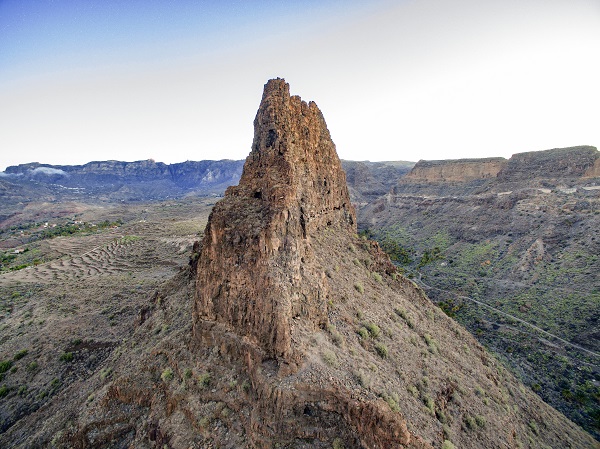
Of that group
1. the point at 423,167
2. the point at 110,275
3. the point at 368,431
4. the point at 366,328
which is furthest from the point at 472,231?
the point at 110,275

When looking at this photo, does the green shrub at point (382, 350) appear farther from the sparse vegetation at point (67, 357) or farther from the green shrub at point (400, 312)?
the sparse vegetation at point (67, 357)

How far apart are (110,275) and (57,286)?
763 cm

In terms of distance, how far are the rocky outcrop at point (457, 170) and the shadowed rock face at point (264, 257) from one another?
11068 centimetres

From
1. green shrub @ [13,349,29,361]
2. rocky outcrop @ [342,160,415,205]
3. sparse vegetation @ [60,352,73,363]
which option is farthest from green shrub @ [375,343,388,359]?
rocky outcrop @ [342,160,415,205]

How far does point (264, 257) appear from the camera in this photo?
49.8 feet

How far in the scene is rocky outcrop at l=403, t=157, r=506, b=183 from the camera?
109 meters

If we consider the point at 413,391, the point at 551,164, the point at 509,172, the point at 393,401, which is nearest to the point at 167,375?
the point at 393,401

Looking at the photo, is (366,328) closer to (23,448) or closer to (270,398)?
(270,398)

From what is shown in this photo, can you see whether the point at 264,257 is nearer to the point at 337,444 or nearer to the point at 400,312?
the point at 337,444

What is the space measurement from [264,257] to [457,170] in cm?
12546

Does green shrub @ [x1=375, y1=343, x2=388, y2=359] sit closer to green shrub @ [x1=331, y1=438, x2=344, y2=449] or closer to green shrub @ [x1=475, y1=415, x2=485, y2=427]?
green shrub @ [x1=331, y1=438, x2=344, y2=449]

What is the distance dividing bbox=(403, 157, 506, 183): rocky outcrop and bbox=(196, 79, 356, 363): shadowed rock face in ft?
363

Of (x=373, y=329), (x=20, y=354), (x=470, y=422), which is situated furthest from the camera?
(x=20, y=354)

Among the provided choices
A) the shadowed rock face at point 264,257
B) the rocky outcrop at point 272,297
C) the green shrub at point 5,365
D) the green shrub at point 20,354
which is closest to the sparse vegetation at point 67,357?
the green shrub at point 20,354
